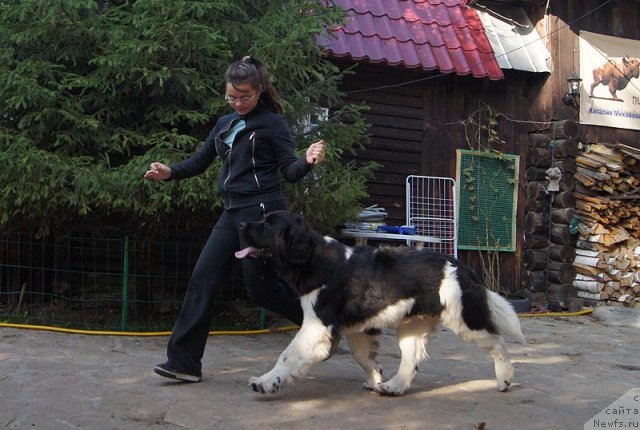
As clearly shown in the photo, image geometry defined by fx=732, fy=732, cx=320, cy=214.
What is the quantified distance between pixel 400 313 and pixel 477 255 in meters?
6.06

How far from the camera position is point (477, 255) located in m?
10.2

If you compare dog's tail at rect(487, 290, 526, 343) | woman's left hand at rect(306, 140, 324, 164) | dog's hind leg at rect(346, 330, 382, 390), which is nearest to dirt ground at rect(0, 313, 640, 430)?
dog's hind leg at rect(346, 330, 382, 390)

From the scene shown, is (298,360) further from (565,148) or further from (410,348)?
(565,148)

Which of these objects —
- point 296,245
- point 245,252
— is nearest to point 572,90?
point 296,245

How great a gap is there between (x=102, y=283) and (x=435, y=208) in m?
4.47

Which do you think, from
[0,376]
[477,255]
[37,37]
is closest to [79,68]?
[37,37]

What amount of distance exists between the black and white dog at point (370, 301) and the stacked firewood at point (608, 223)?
5826mm

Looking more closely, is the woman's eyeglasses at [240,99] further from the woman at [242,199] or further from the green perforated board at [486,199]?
the green perforated board at [486,199]

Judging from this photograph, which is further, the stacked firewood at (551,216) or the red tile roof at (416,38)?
the stacked firewood at (551,216)

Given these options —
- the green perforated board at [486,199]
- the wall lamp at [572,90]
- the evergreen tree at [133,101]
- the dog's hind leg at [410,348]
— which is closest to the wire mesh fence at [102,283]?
the evergreen tree at [133,101]

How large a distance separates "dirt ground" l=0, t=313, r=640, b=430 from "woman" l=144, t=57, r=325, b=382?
0.93 feet

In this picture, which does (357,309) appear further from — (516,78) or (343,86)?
(516,78)

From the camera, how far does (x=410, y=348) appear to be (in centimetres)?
455

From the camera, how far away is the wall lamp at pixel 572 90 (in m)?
9.98
